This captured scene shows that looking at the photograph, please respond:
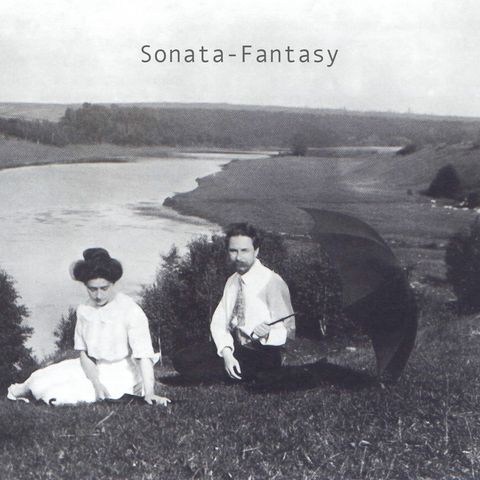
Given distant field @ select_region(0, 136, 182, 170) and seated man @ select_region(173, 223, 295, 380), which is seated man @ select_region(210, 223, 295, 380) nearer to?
seated man @ select_region(173, 223, 295, 380)

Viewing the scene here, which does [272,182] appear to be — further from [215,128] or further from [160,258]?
[160,258]

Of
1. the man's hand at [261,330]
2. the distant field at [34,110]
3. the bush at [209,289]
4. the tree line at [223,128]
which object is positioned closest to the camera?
the man's hand at [261,330]

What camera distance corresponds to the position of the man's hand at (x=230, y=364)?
4.39 meters

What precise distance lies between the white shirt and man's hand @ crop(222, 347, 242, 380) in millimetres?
124

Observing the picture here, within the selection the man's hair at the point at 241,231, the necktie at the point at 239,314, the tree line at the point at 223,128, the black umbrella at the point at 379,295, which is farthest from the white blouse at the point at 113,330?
the tree line at the point at 223,128

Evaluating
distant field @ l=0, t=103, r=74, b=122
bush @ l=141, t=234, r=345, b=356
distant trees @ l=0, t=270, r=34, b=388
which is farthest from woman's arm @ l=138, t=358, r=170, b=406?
distant trees @ l=0, t=270, r=34, b=388

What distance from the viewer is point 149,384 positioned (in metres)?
4.27

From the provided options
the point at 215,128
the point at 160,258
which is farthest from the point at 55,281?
the point at 215,128

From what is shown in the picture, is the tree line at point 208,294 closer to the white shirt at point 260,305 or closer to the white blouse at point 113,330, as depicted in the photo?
the white shirt at point 260,305

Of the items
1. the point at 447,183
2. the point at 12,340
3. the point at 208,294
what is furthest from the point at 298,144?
the point at 12,340

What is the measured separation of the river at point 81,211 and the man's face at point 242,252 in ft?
25.3

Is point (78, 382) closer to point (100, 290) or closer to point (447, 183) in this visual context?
point (100, 290)

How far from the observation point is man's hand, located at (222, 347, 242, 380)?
439 cm

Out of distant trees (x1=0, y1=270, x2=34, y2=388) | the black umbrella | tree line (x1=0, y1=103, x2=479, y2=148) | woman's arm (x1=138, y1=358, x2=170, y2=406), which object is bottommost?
distant trees (x1=0, y1=270, x2=34, y2=388)
